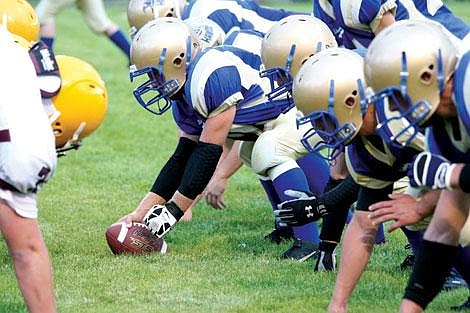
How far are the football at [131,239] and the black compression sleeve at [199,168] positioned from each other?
0.93ft

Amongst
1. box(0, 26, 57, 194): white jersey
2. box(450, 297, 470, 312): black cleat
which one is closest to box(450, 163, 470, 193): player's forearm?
box(450, 297, 470, 312): black cleat

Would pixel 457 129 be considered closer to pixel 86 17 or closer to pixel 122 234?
pixel 122 234

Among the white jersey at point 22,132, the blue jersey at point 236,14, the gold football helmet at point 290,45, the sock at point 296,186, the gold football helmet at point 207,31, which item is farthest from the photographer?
the blue jersey at point 236,14

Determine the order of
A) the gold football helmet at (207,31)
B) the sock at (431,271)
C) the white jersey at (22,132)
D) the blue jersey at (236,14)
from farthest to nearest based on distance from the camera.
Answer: the blue jersey at (236,14)
the gold football helmet at (207,31)
the sock at (431,271)
the white jersey at (22,132)

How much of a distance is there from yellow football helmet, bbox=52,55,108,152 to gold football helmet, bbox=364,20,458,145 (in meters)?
1.17

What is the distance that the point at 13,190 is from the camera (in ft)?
13.1

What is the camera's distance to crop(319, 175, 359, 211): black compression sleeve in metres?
5.21

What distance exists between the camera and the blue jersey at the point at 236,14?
269 inches

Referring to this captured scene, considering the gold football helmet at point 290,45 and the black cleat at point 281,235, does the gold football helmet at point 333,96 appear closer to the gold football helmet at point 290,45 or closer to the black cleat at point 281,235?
the gold football helmet at point 290,45

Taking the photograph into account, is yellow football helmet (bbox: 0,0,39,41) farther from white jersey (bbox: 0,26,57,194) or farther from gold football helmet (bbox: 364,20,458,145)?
gold football helmet (bbox: 364,20,458,145)

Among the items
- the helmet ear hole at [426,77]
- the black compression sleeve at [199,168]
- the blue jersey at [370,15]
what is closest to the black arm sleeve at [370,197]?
the helmet ear hole at [426,77]

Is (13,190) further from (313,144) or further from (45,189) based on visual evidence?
(45,189)

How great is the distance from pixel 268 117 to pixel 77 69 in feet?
5.13

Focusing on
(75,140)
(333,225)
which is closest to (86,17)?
(333,225)
